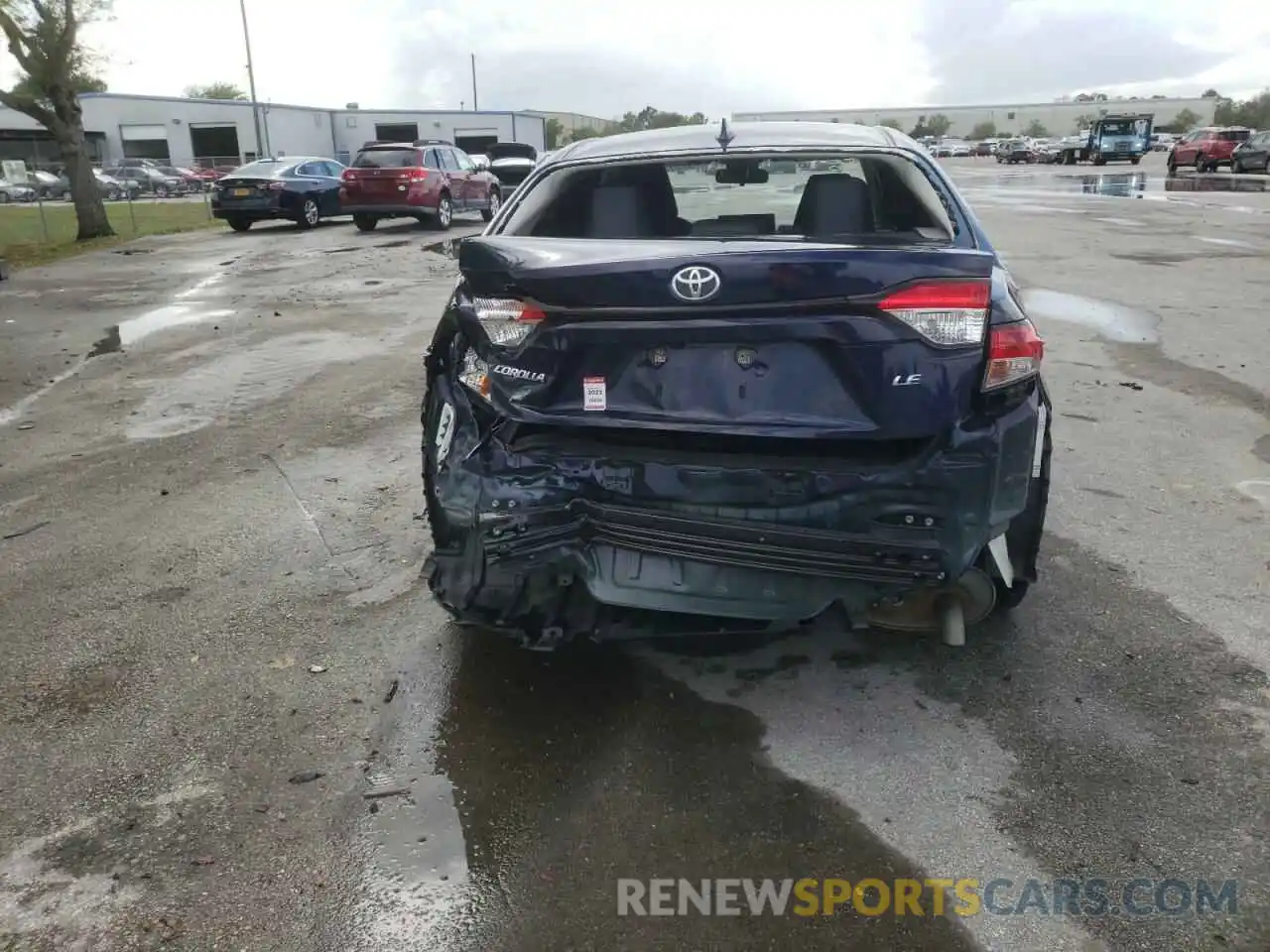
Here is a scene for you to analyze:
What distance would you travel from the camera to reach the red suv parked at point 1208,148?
3759cm

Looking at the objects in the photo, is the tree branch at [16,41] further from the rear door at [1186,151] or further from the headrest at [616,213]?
the rear door at [1186,151]

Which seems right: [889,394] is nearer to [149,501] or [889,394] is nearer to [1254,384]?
[149,501]

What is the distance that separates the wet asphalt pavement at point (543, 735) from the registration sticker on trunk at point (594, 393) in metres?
1.01

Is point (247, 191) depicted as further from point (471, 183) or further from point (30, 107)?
point (471, 183)

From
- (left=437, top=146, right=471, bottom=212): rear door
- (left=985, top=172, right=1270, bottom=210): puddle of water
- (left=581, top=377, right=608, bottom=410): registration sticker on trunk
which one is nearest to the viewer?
(left=581, top=377, right=608, bottom=410): registration sticker on trunk

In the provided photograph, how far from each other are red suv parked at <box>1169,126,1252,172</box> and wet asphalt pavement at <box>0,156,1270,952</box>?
3928 centimetres

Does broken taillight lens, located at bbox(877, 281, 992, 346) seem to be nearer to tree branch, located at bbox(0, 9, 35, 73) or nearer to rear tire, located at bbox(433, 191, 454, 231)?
rear tire, located at bbox(433, 191, 454, 231)

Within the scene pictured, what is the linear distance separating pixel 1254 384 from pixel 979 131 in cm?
13874

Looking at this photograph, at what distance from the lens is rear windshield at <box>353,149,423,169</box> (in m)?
19.7

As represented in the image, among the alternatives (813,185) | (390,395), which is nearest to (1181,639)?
(813,185)

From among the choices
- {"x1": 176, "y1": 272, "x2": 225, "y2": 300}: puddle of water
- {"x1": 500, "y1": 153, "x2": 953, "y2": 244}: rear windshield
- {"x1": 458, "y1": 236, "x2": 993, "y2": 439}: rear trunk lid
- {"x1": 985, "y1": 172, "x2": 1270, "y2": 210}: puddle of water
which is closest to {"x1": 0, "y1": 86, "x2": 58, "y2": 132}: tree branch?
{"x1": 176, "y1": 272, "x2": 225, "y2": 300}: puddle of water

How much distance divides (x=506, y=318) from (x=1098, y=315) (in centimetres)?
825

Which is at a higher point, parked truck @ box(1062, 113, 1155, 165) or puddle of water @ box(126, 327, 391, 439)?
parked truck @ box(1062, 113, 1155, 165)

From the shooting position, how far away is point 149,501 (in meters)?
5.06
